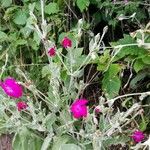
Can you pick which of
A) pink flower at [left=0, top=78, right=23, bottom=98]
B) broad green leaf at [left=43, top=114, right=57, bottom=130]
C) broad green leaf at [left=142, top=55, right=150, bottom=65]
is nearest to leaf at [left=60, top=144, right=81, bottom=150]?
broad green leaf at [left=43, top=114, right=57, bottom=130]

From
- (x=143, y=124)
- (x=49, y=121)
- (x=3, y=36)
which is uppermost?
(x=3, y=36)

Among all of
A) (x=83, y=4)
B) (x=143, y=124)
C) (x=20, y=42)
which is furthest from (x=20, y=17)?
(x=143, y=124)

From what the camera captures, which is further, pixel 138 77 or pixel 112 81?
pixel 138 77

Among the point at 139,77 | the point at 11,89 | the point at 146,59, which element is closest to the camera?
the point at 11,89

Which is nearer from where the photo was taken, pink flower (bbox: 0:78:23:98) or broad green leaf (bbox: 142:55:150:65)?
pink flower (bbox: 0:78:23:98)

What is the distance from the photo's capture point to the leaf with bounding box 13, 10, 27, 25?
2666 millimetres

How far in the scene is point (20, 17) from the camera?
269cm

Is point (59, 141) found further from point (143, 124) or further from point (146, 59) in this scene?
point (146, 59)

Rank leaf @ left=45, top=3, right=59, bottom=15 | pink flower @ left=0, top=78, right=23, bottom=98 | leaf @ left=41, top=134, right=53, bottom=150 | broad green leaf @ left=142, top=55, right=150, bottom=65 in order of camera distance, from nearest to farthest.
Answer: pink flower @ left=0, top=78, right=23, bottom=98
leaf @ left=41, top=134, right=53, bottom=150
broad green leaf @ left=142, top=55, right=150, bottom=65
leaf @ left=45, top=3, right=59, bottom=15

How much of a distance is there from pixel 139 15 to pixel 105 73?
37 cm

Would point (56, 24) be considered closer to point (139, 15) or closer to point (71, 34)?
point (71, 34)

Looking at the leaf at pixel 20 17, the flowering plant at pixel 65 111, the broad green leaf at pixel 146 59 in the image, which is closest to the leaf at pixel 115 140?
the flowering plant at pixel 65 111

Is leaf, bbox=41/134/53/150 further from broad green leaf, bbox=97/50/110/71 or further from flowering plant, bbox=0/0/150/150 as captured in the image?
broad green leaf, bbox=97/50/110/71

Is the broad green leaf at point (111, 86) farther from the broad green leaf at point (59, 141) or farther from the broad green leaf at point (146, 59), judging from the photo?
the broad green leaf at point (59, 141)
